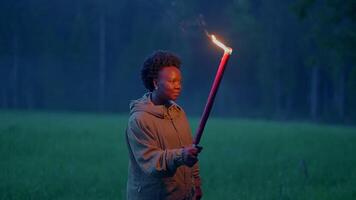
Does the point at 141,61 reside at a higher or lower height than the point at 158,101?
higher

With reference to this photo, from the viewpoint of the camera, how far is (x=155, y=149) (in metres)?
3.64

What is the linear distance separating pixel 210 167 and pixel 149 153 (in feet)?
28.4

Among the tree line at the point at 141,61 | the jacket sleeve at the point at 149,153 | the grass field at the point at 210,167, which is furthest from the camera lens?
the tree line at the point at 141,61

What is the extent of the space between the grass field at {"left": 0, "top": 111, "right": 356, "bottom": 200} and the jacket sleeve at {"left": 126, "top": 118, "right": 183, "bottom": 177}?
4.82 meters

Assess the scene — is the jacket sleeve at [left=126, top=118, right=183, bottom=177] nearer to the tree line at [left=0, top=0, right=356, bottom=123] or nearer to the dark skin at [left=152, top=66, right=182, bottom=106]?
the dark skin at [left=152, top=66, right=182, bottom=106]

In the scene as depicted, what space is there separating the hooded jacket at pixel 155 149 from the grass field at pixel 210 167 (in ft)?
15.1

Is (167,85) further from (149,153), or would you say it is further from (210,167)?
(210,167)

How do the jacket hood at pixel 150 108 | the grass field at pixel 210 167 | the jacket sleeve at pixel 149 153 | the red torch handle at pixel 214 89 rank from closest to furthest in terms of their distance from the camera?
1. the red torch handle at pixel 214 89
2. the jacket sleeve at pixel 149 153
3. the jacket hood at pixel 150 108
4. the grass field at pixel 210 167

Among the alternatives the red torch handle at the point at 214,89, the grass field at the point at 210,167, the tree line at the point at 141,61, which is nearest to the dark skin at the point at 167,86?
the red torch handle at the point at 214,89

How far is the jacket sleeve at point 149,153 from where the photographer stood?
3.51m

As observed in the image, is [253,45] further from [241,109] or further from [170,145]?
[170,145]

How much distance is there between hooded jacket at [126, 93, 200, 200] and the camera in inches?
142

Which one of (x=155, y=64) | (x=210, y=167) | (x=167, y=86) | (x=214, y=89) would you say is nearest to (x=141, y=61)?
(x=210, y=167)

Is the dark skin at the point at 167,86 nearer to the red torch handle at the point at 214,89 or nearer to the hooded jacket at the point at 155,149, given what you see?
the hooded jacket at the point at 155,149
